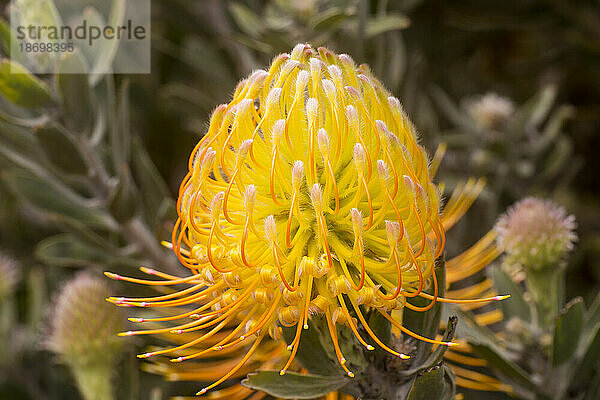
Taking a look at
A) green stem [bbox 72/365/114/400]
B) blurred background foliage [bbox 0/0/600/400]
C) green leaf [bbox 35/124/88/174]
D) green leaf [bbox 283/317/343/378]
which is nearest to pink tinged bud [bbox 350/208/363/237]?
green leaf [bbox 283/317/343/378]

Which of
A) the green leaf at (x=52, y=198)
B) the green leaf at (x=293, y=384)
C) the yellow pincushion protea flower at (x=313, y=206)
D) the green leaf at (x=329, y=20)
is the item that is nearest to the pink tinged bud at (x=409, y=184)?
the yellow pincushion protea flower at (x=313, y=206)

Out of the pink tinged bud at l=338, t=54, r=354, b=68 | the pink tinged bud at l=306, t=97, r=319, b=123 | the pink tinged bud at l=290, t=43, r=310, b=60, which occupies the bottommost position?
the pink tinged bud at l=306, t=97, r=319, b=123

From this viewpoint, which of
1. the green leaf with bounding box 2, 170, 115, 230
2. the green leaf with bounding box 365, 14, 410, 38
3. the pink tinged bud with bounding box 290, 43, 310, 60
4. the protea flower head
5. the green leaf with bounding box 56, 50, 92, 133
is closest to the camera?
the pink tinged bud with bounding box 290, 43, 310, 60

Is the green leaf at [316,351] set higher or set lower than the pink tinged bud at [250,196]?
lower

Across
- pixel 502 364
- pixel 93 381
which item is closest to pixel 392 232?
pixel 502 364

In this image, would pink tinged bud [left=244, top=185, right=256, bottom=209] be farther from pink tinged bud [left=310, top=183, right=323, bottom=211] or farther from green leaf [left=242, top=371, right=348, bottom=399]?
green leaf [left=242, top=371, right=348, bottom=399]

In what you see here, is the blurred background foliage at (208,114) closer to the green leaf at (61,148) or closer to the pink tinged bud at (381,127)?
the green leaf at (61,148)

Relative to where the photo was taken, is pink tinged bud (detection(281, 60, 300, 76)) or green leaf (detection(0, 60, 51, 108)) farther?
green leaf (detection(0, 60, 51, 108))

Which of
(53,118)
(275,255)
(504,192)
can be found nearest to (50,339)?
(53,118)
